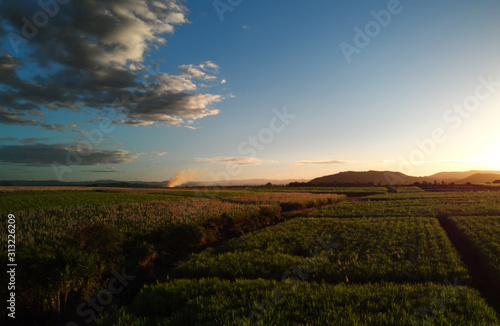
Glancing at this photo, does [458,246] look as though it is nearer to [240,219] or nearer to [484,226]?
[484,226]

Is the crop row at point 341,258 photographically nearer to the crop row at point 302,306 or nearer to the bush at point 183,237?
the crop row at point 302,306

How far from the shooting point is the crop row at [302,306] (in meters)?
6.90

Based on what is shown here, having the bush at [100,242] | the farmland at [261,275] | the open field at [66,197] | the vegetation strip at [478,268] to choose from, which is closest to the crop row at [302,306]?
the farmland at [261,275]

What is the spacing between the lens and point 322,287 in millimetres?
9359

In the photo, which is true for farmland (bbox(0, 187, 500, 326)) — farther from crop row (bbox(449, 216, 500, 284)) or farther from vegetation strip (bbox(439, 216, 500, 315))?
vegetation strip (bbox(439, 216, 500, 315))

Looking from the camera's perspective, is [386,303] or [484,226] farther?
[484,226]

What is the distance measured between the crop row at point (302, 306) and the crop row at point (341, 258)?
5.63 feet

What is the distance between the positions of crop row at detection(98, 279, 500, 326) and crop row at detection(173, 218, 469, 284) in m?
1.72

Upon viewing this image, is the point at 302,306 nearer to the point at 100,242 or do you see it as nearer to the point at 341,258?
the point at 341,258

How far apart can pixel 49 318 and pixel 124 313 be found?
14.8 feet

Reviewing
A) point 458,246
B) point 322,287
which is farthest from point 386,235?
point 322,287

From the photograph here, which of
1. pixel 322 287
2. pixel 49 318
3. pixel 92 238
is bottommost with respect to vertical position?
pixel 49 318

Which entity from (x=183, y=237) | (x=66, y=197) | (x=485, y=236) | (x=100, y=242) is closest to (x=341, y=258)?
(x=183, y=237)

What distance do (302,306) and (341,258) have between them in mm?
6524
